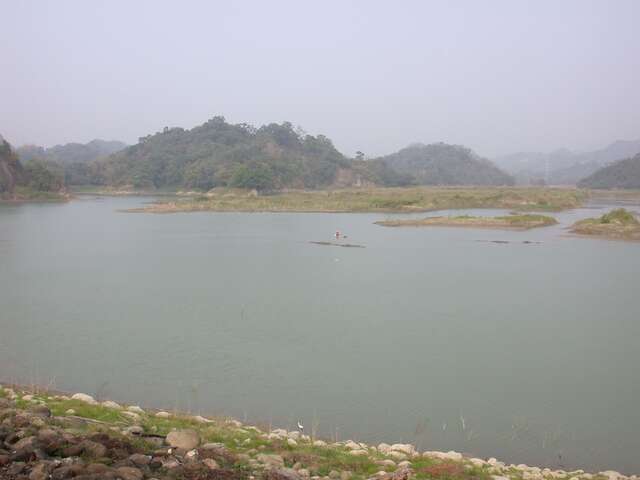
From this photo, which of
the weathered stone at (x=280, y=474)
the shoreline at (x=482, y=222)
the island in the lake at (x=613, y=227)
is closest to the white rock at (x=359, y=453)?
the weathered stone at (x=280, y=474)

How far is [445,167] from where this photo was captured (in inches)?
4309

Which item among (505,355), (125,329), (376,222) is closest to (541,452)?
(505,355)

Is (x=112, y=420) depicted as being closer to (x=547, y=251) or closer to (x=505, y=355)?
(x=505, y=355)

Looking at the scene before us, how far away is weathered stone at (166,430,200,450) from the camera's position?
444cm

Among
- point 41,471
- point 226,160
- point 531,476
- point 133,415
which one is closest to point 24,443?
point 41,471

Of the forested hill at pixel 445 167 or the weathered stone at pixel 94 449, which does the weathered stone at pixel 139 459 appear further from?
the forested hill at pixel 445 167

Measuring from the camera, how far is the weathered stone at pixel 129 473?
141 inches

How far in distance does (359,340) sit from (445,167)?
339ft

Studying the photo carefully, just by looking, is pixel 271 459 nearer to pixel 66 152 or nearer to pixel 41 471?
pixel 41 471

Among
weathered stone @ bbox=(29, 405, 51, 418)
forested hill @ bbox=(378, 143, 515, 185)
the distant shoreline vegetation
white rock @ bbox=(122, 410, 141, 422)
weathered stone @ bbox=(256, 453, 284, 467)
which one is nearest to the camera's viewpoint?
weathered stone @ bbox=(256, 453, 284, 467)

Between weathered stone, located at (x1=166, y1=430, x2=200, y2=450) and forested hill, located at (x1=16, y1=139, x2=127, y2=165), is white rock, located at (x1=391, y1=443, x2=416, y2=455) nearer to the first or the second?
weathered stone, located at (x1=166, y1=430, x2=200, y2=450)

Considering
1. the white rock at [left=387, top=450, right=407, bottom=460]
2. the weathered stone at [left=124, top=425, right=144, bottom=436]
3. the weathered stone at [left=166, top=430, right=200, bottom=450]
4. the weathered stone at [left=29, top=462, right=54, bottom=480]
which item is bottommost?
the white rock at [left=387, top=450, right=407, bottom=460]

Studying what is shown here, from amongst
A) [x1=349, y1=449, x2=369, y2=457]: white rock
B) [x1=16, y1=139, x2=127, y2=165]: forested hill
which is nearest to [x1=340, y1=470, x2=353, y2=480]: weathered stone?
[x1=349, y1=449, x2=369, y2=457]: white rock

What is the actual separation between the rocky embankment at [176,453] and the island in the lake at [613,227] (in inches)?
992
